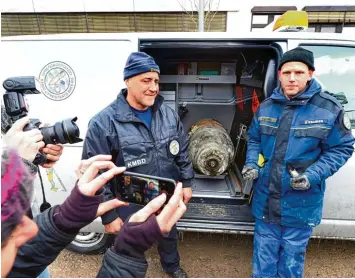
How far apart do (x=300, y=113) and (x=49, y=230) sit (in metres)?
1.62

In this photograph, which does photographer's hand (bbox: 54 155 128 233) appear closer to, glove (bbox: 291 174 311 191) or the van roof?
glove (bbox: 291 174 311 191)

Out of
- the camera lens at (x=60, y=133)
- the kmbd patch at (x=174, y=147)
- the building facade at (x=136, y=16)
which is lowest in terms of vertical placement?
the kmbd patch at (x=174, y=147)

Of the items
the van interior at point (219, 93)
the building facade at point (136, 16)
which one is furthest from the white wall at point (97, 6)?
the van interior at point (219, 93)

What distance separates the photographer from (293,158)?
1.86 metres

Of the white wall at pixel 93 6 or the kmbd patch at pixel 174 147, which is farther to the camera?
the white wall at pixel 93 6

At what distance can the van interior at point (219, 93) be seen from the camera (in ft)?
7.79

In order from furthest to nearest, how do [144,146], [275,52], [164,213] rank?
1. [275,52]
2. [144,146]
3. [164,213]

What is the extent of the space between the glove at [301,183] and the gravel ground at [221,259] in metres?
1.13

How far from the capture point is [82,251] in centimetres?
258

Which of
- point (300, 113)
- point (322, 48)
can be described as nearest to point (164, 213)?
point (300, 113)

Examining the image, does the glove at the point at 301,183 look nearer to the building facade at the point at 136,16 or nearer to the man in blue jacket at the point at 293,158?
the man in blue jacket at the point at 293,158

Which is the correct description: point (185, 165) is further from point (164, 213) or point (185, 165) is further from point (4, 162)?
point (4, 162)

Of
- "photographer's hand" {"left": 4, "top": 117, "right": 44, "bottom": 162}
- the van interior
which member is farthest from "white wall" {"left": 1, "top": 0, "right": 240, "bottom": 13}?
"photographer's hand" {"left": 4, "top": 117, "right": 44, "bottom": 162}

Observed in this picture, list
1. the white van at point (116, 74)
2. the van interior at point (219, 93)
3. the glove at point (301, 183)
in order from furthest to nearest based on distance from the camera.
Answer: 1. the van interior at point (219, 93)
2. the white van at point (116, 74)
3. the glove at point (301, 183)
